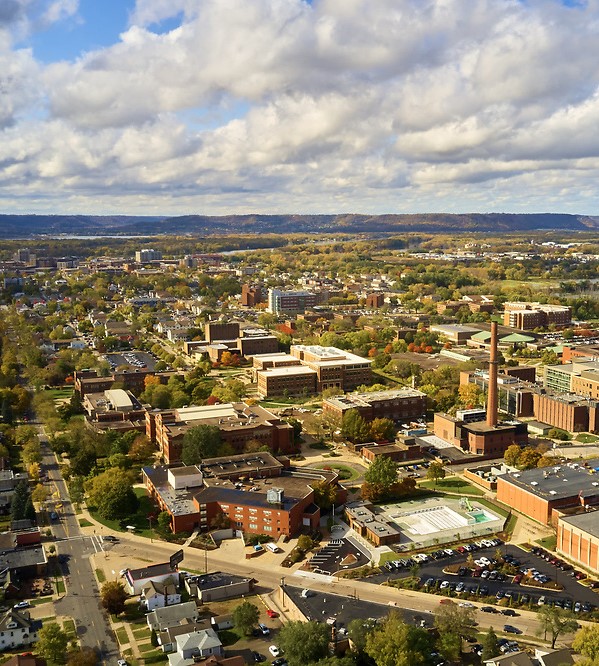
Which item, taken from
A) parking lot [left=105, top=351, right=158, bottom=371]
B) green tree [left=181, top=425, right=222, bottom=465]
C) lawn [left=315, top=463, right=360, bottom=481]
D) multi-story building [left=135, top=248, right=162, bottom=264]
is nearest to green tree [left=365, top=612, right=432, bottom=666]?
lawn [left=315, top=463, right=360, bottom=481]

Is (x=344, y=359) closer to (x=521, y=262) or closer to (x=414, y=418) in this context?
(x=414, y=418)

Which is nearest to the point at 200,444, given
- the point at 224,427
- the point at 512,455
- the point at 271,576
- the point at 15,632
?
the point at 224,427

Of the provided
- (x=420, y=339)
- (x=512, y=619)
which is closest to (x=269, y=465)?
(x=512, y=619)

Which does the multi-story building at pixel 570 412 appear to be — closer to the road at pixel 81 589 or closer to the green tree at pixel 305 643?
the green tree at pixel 305 643

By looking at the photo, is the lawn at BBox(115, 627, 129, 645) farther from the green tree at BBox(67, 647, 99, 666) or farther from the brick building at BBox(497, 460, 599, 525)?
the brick building at BBox(497, 460, 599, 525)

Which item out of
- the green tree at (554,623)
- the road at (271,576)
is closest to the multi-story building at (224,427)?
the road at (271,576)

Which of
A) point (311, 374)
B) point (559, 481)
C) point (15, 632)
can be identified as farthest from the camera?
point (311, 374)

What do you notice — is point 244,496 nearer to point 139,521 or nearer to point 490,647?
point 139,521
